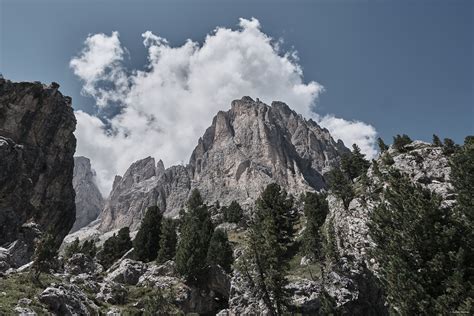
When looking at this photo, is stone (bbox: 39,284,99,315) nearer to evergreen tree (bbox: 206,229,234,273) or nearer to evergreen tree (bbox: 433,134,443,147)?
evergreen tree (bbox: 206,229,234,273)

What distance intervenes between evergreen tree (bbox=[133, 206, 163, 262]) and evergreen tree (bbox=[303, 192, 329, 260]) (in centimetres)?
3508

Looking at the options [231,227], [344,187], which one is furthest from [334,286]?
[231,227]

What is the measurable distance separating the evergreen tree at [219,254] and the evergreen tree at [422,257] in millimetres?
32809

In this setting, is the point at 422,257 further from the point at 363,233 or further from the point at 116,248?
the point at 116,248

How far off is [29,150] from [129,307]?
69.5 meters

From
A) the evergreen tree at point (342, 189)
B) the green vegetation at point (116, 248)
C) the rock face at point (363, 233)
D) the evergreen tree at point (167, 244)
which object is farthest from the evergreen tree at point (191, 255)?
the green vegetation at point (116, 248)

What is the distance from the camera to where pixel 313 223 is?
63188mm

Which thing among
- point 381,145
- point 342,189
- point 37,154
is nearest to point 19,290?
point 342,189

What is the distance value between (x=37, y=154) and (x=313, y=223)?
3120 inches

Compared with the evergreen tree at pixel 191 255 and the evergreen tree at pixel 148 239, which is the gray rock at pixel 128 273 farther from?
the evergreen tree at pixel 148 239

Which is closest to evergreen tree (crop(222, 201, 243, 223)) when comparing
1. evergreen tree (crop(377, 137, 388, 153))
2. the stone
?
evergreen tree (crop(377, 137, 388, 153))

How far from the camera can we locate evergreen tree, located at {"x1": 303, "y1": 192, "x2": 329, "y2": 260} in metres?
55.3

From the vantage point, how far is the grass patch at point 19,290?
2375 cm

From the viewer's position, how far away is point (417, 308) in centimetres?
2509
